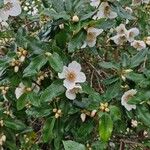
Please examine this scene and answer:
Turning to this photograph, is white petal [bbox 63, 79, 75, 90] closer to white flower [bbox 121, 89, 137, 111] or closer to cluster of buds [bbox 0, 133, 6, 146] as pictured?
white flower [bbox 121, 89, 137, 111]

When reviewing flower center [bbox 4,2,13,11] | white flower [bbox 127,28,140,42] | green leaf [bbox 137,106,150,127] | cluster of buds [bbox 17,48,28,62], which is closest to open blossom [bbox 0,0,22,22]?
flower center [bbox 4,2,13,11]

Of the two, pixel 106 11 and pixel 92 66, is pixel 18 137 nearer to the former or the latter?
pixel 92 66

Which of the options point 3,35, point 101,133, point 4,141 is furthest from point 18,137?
point 101,133

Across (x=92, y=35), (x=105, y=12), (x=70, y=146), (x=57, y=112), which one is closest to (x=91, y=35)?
(x=92, y=35)

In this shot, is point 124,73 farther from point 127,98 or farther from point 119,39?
point 119,39

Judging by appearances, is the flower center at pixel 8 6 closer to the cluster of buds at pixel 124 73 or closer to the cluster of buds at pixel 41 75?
the cluster of buds at pixel 41 75

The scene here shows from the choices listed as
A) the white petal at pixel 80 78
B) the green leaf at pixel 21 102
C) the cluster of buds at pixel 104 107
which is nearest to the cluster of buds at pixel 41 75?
the green leaf at pixel 21 102
